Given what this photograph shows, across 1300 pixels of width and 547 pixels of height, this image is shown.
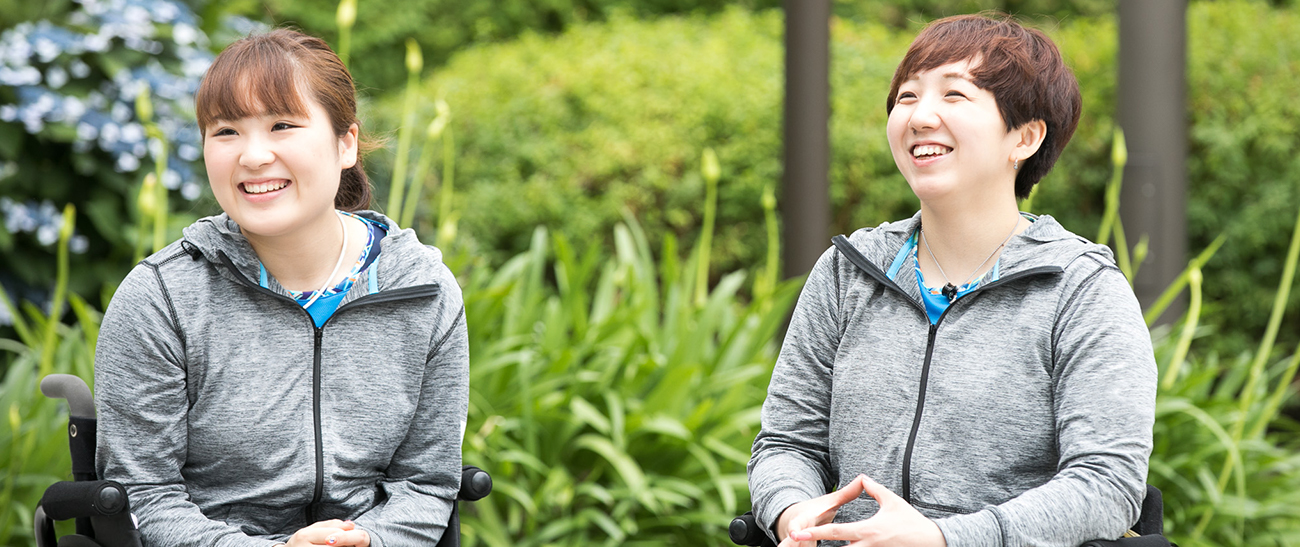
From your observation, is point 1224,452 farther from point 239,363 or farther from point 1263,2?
point 1263,2

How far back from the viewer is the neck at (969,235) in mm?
1464

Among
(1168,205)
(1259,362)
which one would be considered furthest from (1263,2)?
(1259,362)

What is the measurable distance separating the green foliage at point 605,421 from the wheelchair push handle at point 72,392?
41.1 inches

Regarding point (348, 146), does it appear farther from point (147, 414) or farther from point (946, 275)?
point (946, 275)

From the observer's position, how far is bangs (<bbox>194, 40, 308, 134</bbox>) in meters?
1.43

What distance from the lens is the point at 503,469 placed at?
8.31 ft

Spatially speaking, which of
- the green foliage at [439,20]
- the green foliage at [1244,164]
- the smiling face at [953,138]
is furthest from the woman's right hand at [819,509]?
the green foliage at [439,20]

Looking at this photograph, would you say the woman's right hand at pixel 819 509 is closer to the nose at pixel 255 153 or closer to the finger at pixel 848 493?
the finger at pixel 848 493

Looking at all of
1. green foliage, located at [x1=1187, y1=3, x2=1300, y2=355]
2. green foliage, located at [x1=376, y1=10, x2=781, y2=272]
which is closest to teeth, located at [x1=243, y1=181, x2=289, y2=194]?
green foliage, located at [x1=376, y1=10, x2=781, y2=272]

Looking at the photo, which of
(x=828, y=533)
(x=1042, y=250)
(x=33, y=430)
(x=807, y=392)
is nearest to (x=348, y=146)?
(x=807, y=392)

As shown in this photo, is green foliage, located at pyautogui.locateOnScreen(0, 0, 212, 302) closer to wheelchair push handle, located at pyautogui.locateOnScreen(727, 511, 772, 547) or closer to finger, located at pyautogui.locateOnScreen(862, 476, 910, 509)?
wheelchair push handle, located at pyautogui.locateOnScreen(727, 511, 772, 547)

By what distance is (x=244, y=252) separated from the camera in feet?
5.02

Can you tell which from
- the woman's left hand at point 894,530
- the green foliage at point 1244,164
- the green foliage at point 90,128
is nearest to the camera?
the woman's left hand at point 894,530

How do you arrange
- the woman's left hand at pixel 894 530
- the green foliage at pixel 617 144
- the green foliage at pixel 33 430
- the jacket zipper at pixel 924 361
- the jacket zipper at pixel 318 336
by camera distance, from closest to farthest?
the woman's left hand at pixel 894 530, the jacket zipper at pixel 924 361, the jacket zipper at pixel 318 336, the green foliage at pixel 33 430, the green foliage at pixel 617 144
